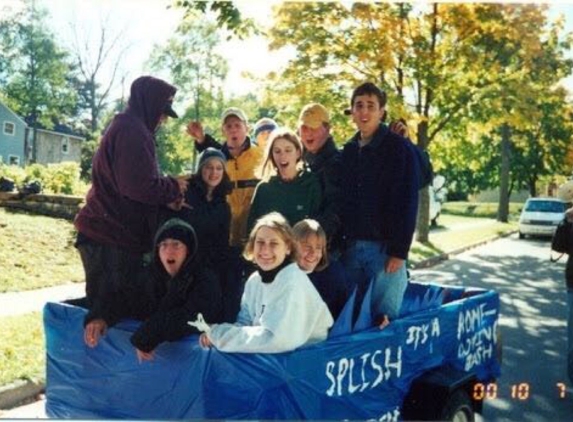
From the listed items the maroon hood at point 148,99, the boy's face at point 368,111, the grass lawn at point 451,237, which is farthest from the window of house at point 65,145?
the grass lawn at point 451,237

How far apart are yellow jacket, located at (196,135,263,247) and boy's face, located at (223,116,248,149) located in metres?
0.06

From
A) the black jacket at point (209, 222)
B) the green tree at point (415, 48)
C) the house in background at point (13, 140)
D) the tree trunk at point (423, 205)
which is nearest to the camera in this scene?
the black jacket at point (209, 222)

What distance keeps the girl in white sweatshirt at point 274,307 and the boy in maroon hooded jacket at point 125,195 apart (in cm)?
58

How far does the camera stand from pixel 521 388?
10.6ft

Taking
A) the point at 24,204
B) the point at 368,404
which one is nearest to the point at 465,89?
the point at 24,204

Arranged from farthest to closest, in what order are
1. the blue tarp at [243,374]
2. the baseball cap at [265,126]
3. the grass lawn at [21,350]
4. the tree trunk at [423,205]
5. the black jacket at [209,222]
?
1. the tree trunk at [423,205]
2. the baseball cap at [265,126]
3. the grass lawn at [21,350]
4. the black jacket at [209,222]
5. the blue tarp at [243,374]

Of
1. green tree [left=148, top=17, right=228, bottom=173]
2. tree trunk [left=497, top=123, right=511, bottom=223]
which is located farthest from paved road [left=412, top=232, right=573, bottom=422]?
green tree [left=148, top=17, right=228, bottom=173]

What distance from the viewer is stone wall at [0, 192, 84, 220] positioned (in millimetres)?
3887

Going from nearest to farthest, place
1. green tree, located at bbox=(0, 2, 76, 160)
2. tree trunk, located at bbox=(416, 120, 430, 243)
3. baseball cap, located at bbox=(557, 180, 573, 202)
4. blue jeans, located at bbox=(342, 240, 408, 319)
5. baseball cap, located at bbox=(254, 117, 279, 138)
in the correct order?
1. blue jeans, located at bbox=(342, 240, 408, 319)
2. green tree, located at bbox=(0, 2, 76, 160)
3. baseball cap, located at bbox=(557, 180, 573, 202)
4. baseball cap, located at bbox=(254, 117, 279, 138)
5. tree trunk, located at bbox=(416, 120, 430, 243)

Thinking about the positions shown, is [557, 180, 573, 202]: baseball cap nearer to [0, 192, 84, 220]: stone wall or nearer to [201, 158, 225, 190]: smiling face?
[201, 158, 225, 190]: smiling face

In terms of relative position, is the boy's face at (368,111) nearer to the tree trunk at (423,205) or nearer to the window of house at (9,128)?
the window of house at (9,128)

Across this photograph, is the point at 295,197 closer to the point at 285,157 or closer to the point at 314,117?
the point at 285,157

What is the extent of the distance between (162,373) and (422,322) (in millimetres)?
1131

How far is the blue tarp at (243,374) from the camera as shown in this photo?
7.20 ft
